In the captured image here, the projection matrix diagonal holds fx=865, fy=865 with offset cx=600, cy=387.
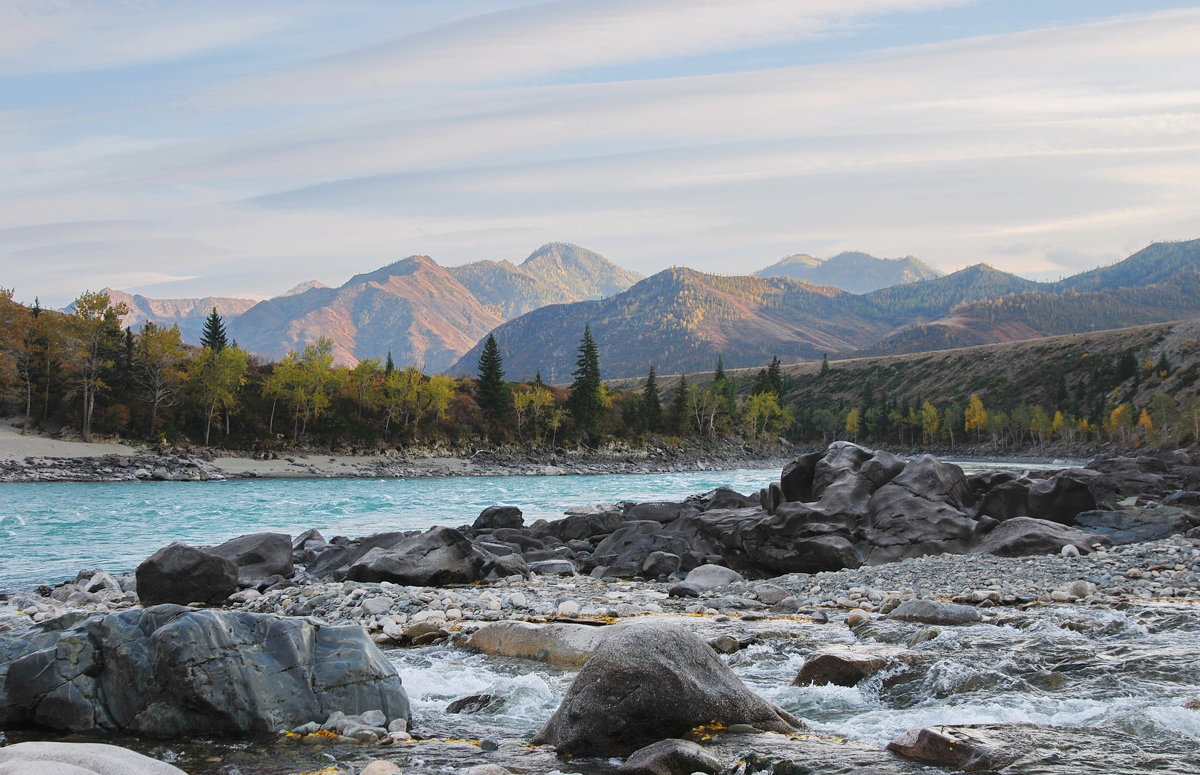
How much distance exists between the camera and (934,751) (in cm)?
761

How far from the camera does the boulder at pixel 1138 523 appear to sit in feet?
76.4

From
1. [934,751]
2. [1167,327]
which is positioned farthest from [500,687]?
[1167,327]

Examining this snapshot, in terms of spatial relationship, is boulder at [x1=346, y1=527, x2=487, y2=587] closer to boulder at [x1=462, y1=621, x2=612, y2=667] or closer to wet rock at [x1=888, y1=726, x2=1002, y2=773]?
boulder at [x1=462, y1=621, x2=612, y2=667]

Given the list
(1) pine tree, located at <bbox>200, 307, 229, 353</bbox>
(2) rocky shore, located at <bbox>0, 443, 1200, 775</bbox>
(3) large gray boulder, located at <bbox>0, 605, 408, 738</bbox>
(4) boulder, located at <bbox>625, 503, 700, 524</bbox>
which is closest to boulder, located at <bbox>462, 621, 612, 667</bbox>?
(2) rocky shore, located at <bbox>0, 443, 1200, 775</bbox>

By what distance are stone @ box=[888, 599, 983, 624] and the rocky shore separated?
4cm

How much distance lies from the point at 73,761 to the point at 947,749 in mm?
7002

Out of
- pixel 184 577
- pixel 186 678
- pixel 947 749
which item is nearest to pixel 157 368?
pixel 184 577

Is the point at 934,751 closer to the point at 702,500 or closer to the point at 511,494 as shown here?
the point at 702,500

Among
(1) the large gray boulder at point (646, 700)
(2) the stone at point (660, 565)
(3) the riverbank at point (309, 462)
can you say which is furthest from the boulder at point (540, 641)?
(3) the riverbank at point (309, 462)

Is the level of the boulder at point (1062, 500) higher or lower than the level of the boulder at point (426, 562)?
higher

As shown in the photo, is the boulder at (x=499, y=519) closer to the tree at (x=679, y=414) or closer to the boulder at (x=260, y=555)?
the boulder at (x=260, y=555)

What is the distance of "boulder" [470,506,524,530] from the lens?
3325cm

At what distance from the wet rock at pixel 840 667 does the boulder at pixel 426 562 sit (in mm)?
11991

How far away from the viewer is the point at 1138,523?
79.4 feet
